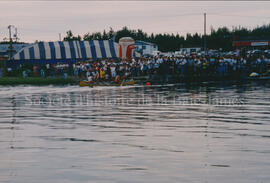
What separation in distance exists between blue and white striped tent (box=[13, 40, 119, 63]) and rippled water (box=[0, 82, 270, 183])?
35050 mm

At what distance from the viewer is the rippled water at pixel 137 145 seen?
333 inches

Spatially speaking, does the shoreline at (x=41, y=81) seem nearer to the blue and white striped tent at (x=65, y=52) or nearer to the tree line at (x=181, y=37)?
the blue and white striped tent at (x=65, y=52)

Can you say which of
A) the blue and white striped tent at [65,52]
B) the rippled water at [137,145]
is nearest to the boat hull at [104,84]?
the rippled water at [137,145]

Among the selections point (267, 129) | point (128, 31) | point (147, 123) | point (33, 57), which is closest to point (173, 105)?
point (147, 123)

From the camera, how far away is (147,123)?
15.0 meters

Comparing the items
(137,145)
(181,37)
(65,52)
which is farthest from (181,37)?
(137,145)

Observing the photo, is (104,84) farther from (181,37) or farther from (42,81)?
(181,37)

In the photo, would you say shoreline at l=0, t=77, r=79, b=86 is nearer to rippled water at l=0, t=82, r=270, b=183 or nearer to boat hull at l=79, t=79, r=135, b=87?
boat hull at l=79, t=79, r=135, b=87

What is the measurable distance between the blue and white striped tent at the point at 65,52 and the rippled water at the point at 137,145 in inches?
1380

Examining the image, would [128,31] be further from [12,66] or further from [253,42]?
[12,66]

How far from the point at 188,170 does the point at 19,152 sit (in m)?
4.11

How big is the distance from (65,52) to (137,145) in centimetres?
4416

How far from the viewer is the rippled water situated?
845 cm

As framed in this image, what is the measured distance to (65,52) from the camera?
178 ft
